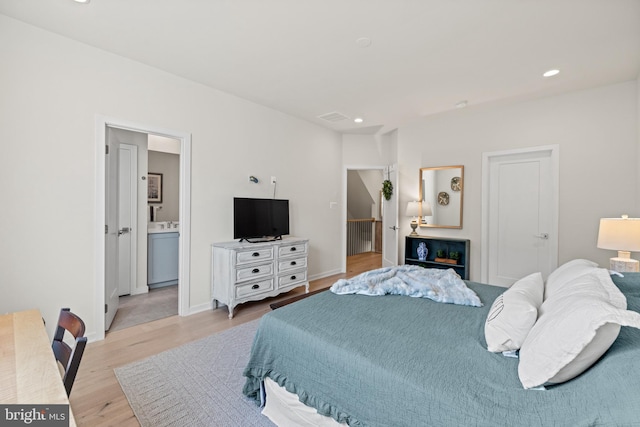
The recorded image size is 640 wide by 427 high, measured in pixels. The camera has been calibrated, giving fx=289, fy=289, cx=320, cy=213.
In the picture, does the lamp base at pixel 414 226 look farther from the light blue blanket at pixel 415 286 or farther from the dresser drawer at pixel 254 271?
the dresser drawer at pixel 254 271

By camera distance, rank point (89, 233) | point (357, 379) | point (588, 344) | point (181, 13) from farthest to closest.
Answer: point (89, 233)
point (181, 13)
point (357, 379)
point (588, 344)

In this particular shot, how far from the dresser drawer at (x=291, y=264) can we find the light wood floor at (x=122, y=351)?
52 cm

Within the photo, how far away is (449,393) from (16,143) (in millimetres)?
3421

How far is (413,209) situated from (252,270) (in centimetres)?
283

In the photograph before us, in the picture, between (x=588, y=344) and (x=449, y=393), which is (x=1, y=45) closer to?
(x=449, y=393)

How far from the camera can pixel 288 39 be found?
253cm

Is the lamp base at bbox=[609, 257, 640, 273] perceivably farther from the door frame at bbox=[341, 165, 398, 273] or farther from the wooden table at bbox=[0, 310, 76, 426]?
the wooden table at bbox=[0, 310, 76, 426]

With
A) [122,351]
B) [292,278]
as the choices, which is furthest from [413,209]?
[122,351]

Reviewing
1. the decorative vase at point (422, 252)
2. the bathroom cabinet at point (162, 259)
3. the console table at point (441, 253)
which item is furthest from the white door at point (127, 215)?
the decorative vase at point (422, 252)

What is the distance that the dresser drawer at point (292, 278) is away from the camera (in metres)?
3.87

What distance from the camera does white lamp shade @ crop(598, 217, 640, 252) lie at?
2693mm

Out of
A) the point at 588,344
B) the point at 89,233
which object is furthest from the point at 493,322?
the point at 89,233

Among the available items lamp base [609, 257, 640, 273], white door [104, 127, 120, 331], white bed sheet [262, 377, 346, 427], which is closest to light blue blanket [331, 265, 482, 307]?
→ white bed sheet [262, 377, 346, 427]

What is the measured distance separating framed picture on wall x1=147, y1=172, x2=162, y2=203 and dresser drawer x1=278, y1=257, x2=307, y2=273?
2857 mm
